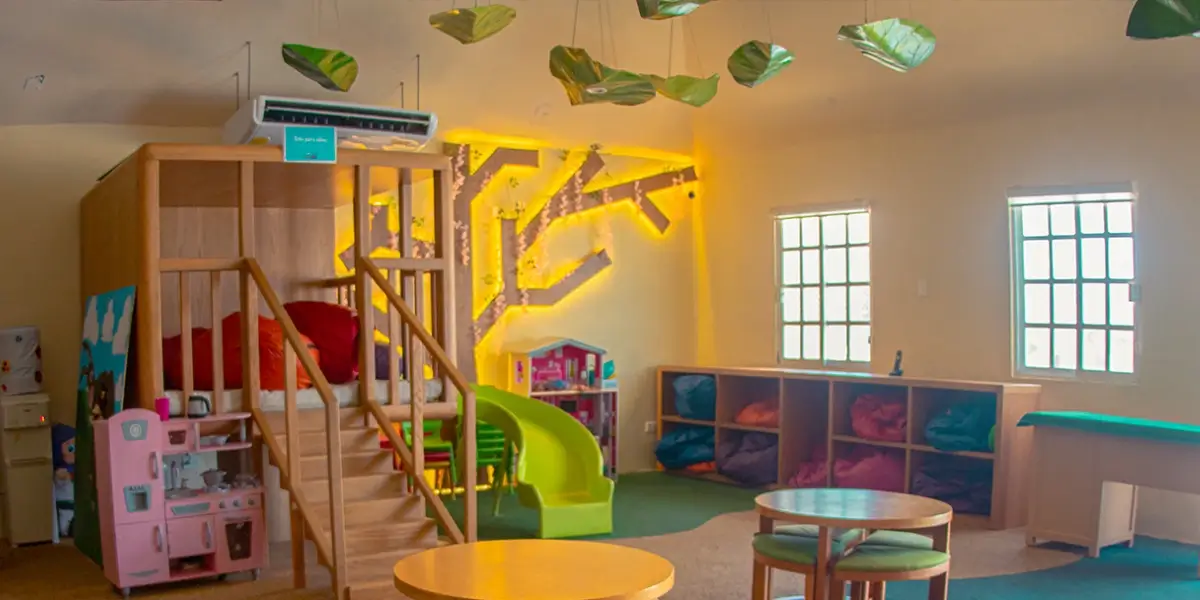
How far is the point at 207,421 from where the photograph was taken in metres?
6.17

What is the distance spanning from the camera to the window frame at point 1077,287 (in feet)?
24.9

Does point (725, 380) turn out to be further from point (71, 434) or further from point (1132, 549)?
point (71, 434)

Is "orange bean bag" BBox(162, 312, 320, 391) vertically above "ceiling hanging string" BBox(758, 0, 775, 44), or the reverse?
"ceiling hanging string" BBox(758, 0, 775, 44)

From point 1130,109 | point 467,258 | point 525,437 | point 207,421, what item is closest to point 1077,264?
point 1130,109

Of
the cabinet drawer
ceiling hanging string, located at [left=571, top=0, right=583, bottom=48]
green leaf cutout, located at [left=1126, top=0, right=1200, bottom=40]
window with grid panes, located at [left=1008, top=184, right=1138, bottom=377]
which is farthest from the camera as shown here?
ceiling hanging string, located at [left=571, top=0, right=583, bottom=48]

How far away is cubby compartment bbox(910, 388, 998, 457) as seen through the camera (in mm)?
7922

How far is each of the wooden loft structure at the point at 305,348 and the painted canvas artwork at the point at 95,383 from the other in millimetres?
105

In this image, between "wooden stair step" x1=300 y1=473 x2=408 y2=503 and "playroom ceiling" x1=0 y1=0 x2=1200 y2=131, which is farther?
"playroom ceiling" x1=0 y1=0 x2=1200 y2=131

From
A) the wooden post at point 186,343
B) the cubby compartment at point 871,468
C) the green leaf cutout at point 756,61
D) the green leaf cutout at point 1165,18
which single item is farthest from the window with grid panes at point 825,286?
the wooden post at point 186,343

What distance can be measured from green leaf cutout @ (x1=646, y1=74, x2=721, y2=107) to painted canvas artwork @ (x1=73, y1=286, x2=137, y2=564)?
127 inches

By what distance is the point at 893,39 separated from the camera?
619 centimetres

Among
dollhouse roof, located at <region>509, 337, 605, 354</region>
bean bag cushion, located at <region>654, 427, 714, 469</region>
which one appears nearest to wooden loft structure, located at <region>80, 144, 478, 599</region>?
dollhouse roof, located at <region>509, 337, 605, 354</region>

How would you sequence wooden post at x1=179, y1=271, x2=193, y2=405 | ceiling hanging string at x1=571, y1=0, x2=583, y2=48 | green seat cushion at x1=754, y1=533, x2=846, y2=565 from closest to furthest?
green seat cushion at x1=754, y1=533, x2=846, y2=565 → wooden post at x1=179, y1=271, x2=193, y2=405 → ceiling hanging string at x1=571, y1=0, x2=583, y2=48

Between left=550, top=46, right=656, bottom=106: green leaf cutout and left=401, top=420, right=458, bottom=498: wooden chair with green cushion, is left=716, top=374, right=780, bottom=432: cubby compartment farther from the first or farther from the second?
left=550, top=46, right=656, bottom=106: green leaf cutout
